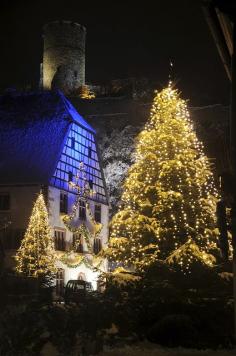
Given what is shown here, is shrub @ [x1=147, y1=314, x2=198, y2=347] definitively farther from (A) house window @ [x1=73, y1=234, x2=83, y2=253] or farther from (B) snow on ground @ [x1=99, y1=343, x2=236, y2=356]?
(A) house window @ [x1=73, y1=234, x2=83, y2=253]

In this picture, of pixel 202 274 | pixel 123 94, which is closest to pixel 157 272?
pixel 202 274

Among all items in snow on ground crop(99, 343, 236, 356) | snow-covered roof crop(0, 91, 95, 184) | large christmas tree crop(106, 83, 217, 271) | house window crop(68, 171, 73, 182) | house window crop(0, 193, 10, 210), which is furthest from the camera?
house window crop(68, 171, 73, 182)

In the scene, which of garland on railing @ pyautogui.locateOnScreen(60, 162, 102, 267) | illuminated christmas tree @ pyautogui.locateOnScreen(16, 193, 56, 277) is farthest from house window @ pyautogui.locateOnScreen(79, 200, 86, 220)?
illuminated christmas tree @ pyautogui.locateOnScreen(16, 193, 56, 277)

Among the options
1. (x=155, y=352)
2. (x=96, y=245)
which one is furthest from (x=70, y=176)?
(x=155, y=352)

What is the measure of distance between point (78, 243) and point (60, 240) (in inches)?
67.5

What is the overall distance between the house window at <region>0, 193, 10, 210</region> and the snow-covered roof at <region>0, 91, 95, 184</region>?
743 millimetres

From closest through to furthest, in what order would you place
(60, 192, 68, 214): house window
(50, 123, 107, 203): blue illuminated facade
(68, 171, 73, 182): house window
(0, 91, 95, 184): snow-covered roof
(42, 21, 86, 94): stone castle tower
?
(0, 91, 95, 184): snow-covered roof
(60, 192, 68, 214): house window
(50, 123, 107, 203): blue illuminated facade
(68, 171, 73, 182): house window
(42, 21, 86, 94): stone castle tower

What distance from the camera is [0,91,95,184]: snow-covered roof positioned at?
30.4m

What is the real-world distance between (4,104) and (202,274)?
93.6 ft

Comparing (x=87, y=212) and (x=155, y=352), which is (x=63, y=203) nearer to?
(x=87, y=212)

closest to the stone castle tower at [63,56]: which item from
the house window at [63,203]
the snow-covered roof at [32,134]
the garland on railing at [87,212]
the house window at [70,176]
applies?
the snow-covered roof at [32,134]

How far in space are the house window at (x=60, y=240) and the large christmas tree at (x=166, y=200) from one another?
37.7 ft

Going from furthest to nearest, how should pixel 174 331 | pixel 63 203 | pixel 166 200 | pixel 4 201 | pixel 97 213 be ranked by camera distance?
pixel 97 213, pixel 63 203, pixel 4 201, pixel 166 200, pixel 174 331

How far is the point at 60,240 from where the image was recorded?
3034cm
